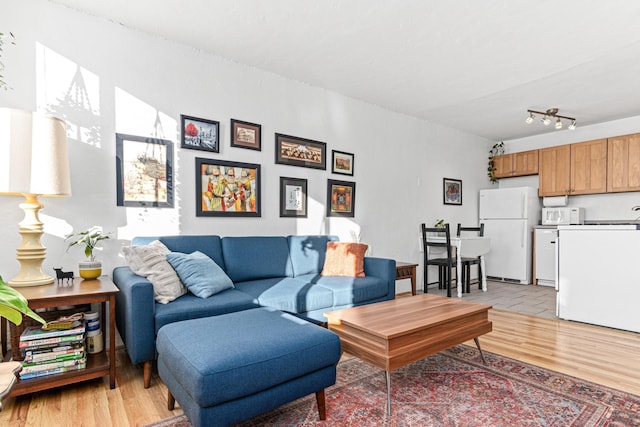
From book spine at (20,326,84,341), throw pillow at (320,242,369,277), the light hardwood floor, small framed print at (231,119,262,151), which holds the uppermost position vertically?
small framed print at (231,119,262,151)

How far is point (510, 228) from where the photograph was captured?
549cm

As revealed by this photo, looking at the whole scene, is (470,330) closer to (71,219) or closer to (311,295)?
(311,295)

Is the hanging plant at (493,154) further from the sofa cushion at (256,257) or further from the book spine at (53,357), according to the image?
the book spine at (53,357)

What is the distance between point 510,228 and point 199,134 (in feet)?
16.0

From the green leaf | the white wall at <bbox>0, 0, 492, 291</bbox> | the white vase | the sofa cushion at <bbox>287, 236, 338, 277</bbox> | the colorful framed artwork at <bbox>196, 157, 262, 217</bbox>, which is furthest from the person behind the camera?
the sofa cushion at <bbox>287, 236, 338, 277</bbox>

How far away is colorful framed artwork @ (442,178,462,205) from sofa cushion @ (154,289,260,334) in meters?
3.91

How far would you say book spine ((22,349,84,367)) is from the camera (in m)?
1.83

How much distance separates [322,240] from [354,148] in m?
1.34

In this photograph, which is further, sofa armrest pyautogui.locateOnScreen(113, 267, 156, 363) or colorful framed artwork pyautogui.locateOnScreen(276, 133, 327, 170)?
colorful framed artwork pyautogui.locateOnScreen(276, 133, 327, 170)

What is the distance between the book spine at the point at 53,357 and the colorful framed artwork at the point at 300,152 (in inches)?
89.2

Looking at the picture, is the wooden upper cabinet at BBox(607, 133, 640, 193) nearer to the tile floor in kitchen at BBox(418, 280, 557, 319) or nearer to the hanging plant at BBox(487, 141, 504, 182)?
the hanging plant at BBox(487, 141, 504, 182)

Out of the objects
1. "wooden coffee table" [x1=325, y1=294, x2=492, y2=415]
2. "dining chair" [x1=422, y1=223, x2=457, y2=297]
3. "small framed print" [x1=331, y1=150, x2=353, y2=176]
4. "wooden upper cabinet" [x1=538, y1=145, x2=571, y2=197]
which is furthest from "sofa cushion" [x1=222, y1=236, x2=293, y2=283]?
"wooden upper cabinet" [x1=538, y1=145, x2=571, y2=197]

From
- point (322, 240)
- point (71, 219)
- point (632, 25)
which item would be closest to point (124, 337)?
point (71, 219)

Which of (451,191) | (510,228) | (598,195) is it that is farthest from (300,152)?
(598,195)
